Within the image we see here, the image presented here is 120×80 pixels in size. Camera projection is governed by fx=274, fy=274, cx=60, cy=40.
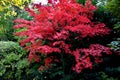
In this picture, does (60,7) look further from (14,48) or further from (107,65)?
(14,48)

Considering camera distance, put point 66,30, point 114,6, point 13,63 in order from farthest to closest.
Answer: point 13,63 → point 66,30 → point 114,6

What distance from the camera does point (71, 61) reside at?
9.04 m

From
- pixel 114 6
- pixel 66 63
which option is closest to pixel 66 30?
pixel 66 63

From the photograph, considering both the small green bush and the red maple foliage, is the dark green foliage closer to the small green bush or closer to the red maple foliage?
the red maple foliage

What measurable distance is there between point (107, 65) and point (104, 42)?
0.78m

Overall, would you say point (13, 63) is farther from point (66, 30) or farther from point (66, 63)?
point (66, 30)

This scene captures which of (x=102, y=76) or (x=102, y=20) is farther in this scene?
(x=102, y=20)

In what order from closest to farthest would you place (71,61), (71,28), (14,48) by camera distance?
(71,28) < (71,61) < (14,48)

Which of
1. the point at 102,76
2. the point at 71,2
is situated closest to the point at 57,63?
the point at 102,76

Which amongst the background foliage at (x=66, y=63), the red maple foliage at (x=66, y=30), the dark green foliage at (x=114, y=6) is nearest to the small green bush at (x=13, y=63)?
the background foliage at (x=66, y=63)

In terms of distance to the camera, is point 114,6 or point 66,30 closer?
point 114,6

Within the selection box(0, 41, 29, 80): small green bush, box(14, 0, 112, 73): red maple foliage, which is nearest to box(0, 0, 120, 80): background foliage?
box(0, 41, 29, 80): small green bush

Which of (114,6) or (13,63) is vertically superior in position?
(114,6)

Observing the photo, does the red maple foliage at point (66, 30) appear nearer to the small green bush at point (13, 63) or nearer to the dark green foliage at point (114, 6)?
the dark green foliage at point (114, 6)
